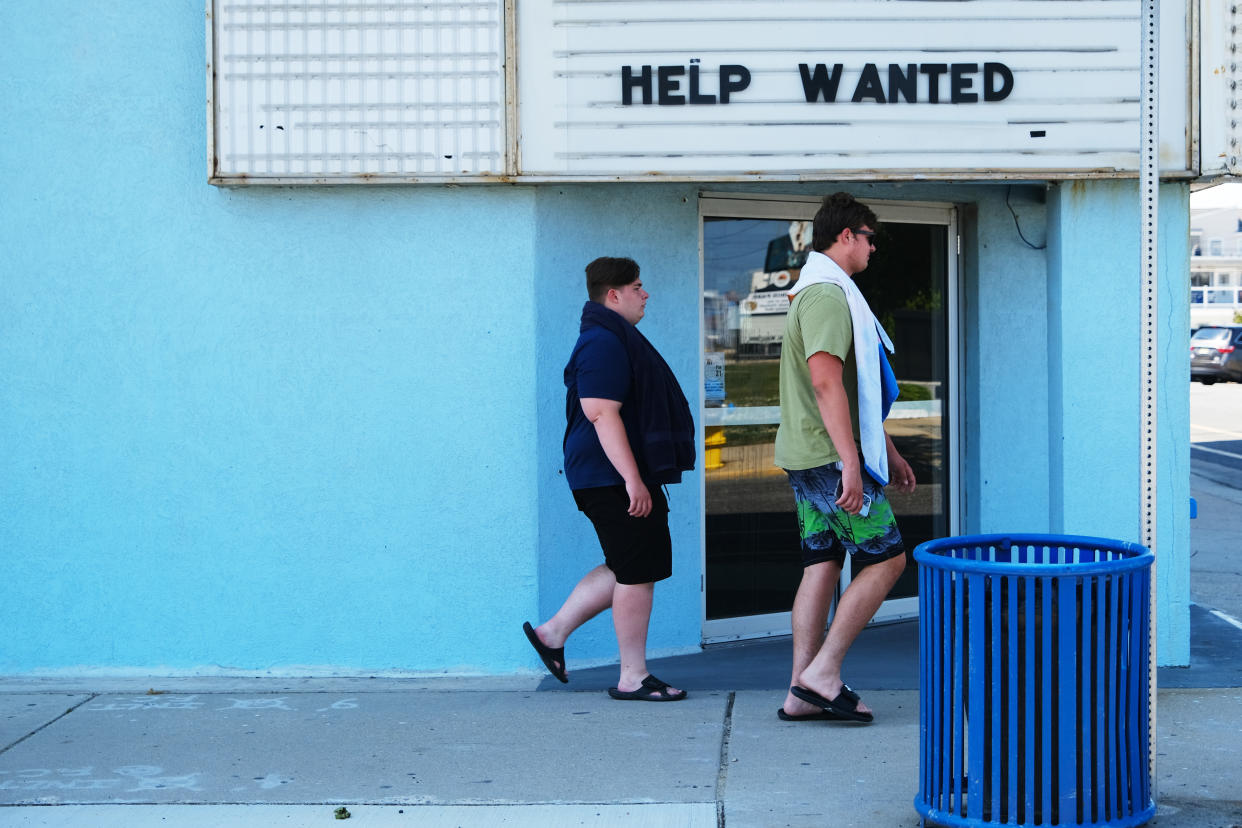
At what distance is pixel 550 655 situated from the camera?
574 cm

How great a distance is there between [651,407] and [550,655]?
113 cm

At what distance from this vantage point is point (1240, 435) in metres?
19.1

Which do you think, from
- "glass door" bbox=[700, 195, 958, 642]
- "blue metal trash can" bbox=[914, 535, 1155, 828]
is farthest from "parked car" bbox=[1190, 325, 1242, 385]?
"blue metal trash can" bbox=[914, 535, 1155, 828]

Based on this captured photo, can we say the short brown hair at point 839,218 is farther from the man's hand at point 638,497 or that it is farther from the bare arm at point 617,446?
the man's hand at point 638,497

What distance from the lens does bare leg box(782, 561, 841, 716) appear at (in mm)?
5121

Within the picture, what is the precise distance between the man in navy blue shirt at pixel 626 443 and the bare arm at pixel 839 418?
29.4 inches

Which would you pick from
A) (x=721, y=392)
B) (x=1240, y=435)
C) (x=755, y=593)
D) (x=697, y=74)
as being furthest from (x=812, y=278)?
(x=1240, y=435)

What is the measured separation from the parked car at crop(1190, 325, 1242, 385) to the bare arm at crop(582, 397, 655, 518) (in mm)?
27458

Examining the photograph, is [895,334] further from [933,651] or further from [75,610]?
[75,610]

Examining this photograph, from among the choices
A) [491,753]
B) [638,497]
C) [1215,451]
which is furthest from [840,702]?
[1215,451]

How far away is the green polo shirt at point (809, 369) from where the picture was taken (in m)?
4.95

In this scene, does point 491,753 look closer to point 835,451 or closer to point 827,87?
point 835,451

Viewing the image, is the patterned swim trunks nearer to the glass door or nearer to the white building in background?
the glass door

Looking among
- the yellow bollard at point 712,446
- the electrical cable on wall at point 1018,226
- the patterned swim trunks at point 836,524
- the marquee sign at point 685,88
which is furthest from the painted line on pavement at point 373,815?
the electrical cable on wall at point 1018,226
